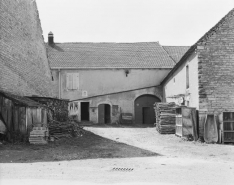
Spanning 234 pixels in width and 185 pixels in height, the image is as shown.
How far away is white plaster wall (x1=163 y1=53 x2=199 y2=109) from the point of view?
1678 centimetres

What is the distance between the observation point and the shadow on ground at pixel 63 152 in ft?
33.8

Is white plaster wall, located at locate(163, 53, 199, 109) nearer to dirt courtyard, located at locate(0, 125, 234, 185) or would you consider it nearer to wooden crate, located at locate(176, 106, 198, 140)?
wooden crate, located at locate(176, 106, 198, 140)

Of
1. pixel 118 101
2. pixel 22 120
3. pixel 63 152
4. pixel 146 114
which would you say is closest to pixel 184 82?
pixel 118 101

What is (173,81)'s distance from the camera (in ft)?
77.8

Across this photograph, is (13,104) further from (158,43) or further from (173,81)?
(158,43)

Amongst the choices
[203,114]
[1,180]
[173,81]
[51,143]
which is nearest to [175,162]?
[1,180]

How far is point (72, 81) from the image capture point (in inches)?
1152

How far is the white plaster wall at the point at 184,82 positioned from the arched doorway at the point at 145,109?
3.05m

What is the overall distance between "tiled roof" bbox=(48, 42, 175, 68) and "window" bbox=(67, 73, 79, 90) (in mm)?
817

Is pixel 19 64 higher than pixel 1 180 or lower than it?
higher

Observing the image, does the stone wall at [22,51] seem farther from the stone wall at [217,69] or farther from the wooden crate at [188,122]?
the stone wall at [217,69]

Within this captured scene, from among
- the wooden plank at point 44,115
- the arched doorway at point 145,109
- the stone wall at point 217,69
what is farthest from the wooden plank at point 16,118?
the arched doorway at point 145,109

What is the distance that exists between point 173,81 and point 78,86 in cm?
925

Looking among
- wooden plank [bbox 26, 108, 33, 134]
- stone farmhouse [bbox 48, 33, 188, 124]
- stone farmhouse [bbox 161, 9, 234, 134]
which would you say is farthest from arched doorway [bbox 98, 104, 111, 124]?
wooden plank [bbox 26, 108, 33, 134]
